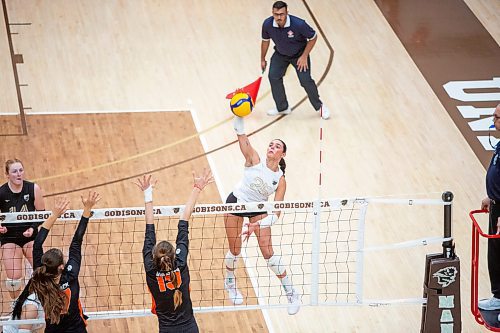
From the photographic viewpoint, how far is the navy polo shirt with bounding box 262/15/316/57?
50.1 feet

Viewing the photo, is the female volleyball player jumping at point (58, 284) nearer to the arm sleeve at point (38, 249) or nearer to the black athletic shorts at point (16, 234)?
the arm sleeve at point (38, 249)

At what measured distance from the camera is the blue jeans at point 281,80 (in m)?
15.7

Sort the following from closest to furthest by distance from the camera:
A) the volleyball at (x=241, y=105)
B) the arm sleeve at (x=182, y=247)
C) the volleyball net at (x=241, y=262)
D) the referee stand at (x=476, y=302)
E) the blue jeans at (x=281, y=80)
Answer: the arm sleeve at (x=182, y=247), the referee stand at (x=476, y=302), the volleyball at (x=241, y=105), the volleyball net at (x=241, y=262), the blue jeans at (x=281, y=80)

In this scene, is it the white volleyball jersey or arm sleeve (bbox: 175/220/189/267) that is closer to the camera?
arm sleeve (bbox: 175/220/189/267)

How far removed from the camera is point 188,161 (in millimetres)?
14961

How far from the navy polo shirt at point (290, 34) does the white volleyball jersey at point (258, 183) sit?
4.18 meters

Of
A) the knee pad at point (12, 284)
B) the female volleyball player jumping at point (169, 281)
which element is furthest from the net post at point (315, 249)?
the knee pad at point (12, 284)

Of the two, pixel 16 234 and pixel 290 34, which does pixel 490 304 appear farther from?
pixel 290 34

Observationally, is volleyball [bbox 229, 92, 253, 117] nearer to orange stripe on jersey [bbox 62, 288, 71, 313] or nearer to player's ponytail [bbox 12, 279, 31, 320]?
orange stripe on jersey [bbox 62, 288, 71, 313]

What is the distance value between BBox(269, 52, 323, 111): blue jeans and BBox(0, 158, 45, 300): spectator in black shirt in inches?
209

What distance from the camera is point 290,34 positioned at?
604 inches

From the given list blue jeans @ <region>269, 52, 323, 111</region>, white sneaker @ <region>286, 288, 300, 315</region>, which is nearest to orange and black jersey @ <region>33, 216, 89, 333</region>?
white sneaker @ <region>286, 288, 300, 315</region>

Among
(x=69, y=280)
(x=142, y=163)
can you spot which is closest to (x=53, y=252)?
(x=69, y=280)

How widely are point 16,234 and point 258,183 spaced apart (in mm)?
2613
